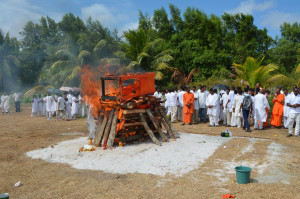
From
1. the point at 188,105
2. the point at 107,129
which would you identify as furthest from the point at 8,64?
the point at 107,129

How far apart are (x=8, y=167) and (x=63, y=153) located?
5.16ft

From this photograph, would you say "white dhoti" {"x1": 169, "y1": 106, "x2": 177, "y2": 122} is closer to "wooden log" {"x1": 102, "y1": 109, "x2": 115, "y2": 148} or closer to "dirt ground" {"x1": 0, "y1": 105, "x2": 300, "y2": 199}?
"wooden log" {"x1": 102, "y1": 109, "x2": 115, "y2": 148}

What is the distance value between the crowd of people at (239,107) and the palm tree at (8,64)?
26.6 meters

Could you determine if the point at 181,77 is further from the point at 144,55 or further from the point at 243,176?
the point at 243,176

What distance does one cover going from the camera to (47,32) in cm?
3956

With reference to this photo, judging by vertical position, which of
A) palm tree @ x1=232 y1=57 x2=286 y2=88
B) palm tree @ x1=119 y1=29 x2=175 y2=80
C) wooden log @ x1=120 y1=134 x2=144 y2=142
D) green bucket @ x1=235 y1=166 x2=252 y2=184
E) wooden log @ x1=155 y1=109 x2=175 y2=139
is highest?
Answer: palm tree @ x1=119 y1=29 x2=175 y2=80

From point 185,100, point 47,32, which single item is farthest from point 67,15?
point 185,100

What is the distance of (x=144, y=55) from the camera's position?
23.4m

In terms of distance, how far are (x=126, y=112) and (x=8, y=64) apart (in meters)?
32.6

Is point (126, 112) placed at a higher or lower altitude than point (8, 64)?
lower

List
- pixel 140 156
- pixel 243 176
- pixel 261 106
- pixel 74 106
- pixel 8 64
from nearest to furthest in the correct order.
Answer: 1. pixel 243 176
2. pixel 140 156
3. pixel 261 106
4. pixel 74 106
5. pixel 8 64

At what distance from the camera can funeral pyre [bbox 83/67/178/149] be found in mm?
8516

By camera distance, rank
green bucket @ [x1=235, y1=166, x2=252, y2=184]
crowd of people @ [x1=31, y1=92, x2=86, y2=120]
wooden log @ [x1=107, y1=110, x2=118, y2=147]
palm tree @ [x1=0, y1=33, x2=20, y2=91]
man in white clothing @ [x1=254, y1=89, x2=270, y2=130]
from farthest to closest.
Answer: palm tree @ [x1=0, y1=33, x2=20, y2=91] < crowd of people @ [x1=31, y1=92, x2=86, y2=120] < man in white clothing @ [x1=254, y1=89, x2=270, y2=130] < wooden log @ [x1=107, y1=110, x2=118, y2=147] < green bucket @ [x1=235, y1=166, x2=252, y2=184]

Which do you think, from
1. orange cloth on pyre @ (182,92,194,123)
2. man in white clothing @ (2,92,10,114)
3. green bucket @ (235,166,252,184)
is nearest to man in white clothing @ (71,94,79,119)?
man in white clothing @ (2,92,10,114)
